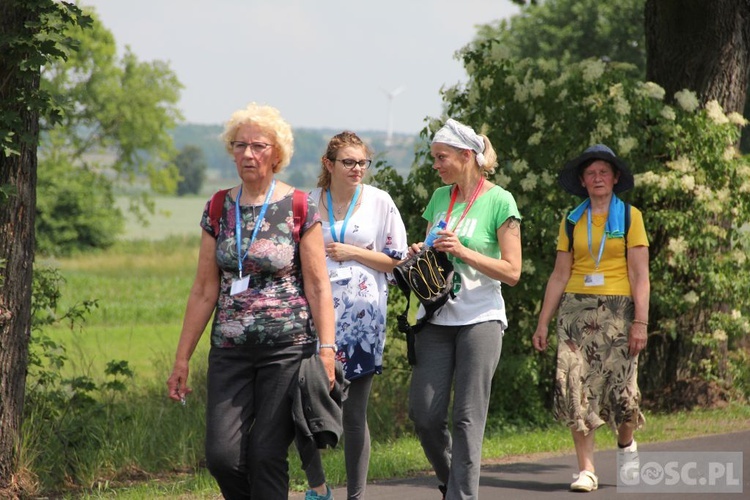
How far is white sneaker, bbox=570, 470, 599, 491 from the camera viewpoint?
24.1 feet

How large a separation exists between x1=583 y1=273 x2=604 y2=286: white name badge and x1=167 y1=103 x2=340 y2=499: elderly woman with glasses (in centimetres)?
248

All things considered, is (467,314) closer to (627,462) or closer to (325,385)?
(325,385)

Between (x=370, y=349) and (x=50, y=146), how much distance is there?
189ft

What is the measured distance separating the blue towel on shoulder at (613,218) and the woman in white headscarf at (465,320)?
1111 millimetres

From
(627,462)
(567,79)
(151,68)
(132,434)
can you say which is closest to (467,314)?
(627,462)

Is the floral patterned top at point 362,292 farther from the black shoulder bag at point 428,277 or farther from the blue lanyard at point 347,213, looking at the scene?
the black shoulder bag at point 428,277

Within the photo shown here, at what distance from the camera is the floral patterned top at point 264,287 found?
17.1 ft

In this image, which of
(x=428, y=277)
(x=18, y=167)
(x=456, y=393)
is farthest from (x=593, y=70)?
(x=18, y=167)

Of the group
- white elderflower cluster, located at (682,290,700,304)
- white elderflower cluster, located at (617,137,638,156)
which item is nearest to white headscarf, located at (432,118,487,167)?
white elderflower cluster, located at (617,137,638,156)

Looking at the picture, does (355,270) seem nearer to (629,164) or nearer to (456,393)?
(456,393)

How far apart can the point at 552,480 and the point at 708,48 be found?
4906 mm

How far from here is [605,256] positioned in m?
7.38

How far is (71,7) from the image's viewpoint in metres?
7.43

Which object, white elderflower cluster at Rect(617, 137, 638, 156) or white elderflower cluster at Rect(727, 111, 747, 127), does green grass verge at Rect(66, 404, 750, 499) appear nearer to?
white elderflower cluster at Rect(617, 137, 638, 156)
